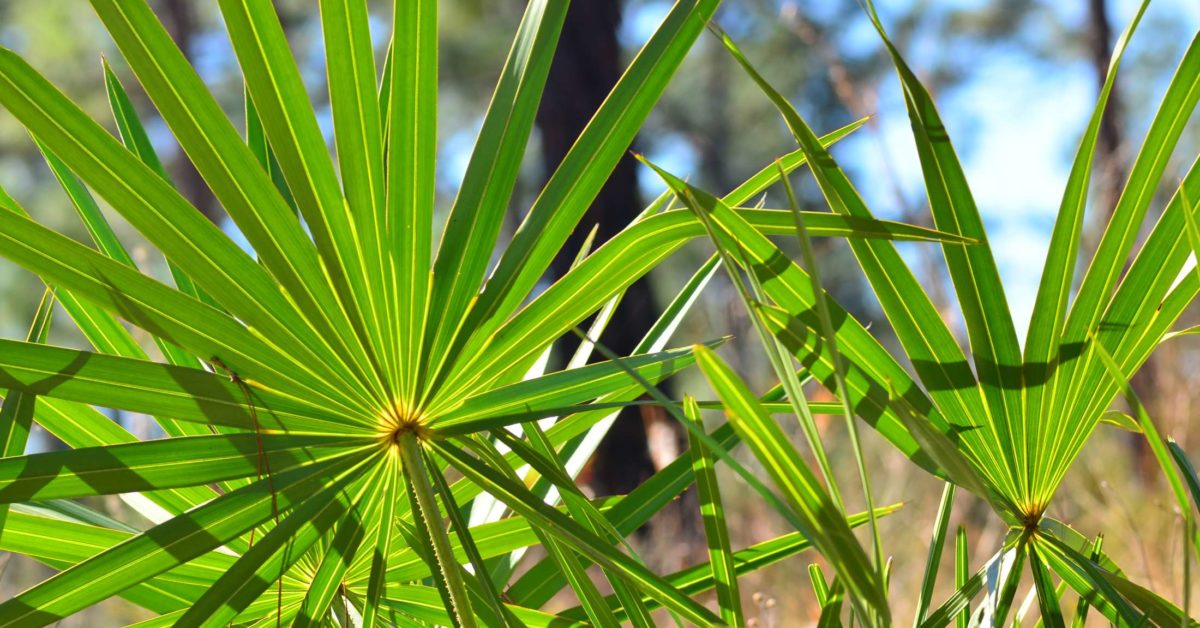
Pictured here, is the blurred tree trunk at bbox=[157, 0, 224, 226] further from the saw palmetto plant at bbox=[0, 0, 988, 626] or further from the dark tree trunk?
the saw palmetto plant at bbox=[0, 0, 988, 626]

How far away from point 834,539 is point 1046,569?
34 centimetres

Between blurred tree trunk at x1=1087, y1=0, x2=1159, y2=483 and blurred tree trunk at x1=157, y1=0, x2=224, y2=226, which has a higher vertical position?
blurred tree trunk at x1=157, y1=0, x2=224, y2=226

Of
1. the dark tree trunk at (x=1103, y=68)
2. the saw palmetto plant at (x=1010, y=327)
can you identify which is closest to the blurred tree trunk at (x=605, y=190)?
the saw palmetto plant at (x=1010, y=327)

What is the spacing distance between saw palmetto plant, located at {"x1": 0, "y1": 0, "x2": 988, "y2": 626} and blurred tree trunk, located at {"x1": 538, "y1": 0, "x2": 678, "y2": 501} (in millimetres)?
2143

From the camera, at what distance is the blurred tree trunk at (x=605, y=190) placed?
3.11m

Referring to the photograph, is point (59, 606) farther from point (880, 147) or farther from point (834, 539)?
point (880, 147)

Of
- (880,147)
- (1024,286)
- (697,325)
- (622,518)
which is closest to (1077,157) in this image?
(622,518)

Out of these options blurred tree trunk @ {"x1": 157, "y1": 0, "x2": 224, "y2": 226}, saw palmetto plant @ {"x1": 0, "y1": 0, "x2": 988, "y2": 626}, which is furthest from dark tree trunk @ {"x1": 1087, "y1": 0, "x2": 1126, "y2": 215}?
blurred tree trunk @ {"x1": 157, "y1": 0, "x2": 224, "y2": 226}

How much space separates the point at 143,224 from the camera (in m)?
0.58

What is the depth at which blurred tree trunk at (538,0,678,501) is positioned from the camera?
3111 millimetres

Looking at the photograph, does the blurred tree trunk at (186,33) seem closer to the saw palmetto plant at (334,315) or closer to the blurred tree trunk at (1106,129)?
the blurred tree trunk at (1106,129)

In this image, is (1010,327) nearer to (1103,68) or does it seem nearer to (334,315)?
(334,315)

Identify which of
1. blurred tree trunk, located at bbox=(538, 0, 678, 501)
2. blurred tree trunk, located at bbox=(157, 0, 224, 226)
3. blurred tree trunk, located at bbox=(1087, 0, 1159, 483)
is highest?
blurred tree trunk, located at bbox=(157, 0, 224, 226)

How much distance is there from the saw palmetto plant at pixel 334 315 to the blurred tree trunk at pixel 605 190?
214 cm
